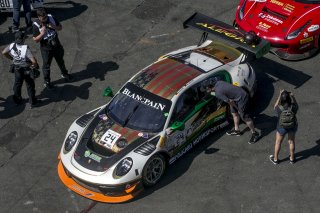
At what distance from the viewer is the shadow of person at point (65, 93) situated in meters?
12.7

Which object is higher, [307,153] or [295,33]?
[295,33]

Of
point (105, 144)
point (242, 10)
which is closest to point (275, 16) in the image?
point (242, 10)

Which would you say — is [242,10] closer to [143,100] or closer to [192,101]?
[192,101]

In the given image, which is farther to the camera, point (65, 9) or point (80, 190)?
point (65, 9)

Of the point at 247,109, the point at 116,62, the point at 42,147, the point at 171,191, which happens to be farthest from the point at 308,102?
the point at 42,147

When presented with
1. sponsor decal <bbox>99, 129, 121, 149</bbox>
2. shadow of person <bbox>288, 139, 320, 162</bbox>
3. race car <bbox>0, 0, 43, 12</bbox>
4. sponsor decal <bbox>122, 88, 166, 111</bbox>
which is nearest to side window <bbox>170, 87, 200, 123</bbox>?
sponsor decal <bbox>122, 88, 166, 111</bbox>

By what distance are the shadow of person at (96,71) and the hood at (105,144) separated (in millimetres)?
3162

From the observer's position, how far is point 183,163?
10641 millimetres

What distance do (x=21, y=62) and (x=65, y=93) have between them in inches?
58.4

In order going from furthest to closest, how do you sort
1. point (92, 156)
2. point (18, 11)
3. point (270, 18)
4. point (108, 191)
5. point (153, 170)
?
point (18, 11) → point (270, 18) → point (153, 170) → point (92, 156) → point (108, 191)

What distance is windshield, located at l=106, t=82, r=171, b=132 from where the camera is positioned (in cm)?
1013

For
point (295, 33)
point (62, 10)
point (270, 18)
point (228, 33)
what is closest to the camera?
point (228, 33)

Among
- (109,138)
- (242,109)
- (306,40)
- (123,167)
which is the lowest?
(123,167)

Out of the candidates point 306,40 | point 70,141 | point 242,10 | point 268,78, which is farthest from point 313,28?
point 70,141
